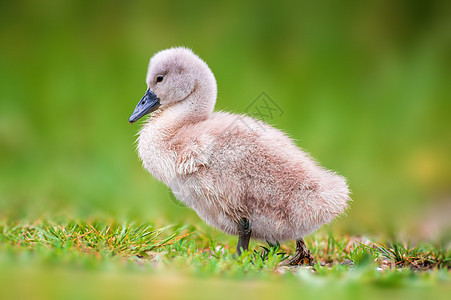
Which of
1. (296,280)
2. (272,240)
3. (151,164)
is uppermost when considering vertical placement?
(151,164)

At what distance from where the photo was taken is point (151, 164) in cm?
353

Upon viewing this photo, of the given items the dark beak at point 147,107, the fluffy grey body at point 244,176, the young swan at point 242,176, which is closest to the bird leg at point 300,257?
the young swan at point 242,176

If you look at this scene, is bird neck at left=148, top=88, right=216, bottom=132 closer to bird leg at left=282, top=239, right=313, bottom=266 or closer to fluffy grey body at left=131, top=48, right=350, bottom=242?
fluffy grey body at left=131, top=48, right=350, bottom=242

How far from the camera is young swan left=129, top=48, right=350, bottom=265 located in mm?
3324

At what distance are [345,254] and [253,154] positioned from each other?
97cm

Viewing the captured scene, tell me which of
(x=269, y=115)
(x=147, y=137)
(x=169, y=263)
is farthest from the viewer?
(x=269, y=115)

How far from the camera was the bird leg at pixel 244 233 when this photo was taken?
135 inches

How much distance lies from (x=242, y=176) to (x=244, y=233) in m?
0.35

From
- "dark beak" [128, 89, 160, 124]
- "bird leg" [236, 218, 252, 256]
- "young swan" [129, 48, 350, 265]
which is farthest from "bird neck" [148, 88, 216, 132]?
"bird leg" [236, 218, 252, 256]

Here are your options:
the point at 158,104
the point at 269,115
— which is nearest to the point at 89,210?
the point at 158,104

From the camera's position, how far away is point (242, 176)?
3336 mm

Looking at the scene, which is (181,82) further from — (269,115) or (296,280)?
(296,280)

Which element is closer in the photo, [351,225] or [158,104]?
[158,104]

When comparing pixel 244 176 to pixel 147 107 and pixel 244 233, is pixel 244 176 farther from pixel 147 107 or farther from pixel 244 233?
pixel 147 107
